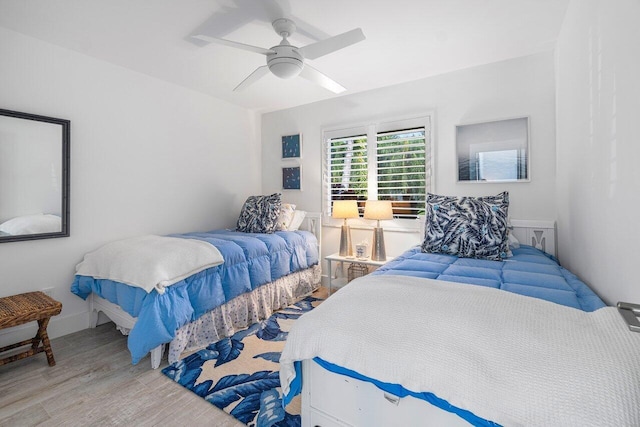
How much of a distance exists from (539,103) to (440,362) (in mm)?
2741

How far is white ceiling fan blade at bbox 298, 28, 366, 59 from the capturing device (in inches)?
75.7

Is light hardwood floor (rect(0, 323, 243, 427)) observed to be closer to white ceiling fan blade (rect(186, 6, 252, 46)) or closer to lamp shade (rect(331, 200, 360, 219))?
lamp shade (rect(331, 200, 360, 219))

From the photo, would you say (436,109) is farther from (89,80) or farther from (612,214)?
(89,80)

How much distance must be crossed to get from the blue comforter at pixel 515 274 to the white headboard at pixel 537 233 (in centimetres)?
39

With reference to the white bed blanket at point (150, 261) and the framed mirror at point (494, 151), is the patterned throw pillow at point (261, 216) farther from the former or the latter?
the framed mirror at point (494, 151)

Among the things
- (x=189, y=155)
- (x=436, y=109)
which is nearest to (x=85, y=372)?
(x=189, y=155)

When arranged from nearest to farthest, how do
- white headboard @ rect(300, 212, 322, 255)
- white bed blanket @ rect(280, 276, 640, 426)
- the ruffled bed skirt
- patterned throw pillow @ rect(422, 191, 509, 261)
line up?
white bed blanket @ rect(280, 276, 640, 426)
patterned throw pillow @ rect(422, 191, 509, 261)
the ruffled bed skirt
white headboard @ rect(300, 212, 322, 255)

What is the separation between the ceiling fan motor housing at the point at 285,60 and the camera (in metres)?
2.17

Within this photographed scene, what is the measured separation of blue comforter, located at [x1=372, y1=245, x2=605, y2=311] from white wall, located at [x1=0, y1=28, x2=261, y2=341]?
2.63 m

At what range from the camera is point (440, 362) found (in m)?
0.95

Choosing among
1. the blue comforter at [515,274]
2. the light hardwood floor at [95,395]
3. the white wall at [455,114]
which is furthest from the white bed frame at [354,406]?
the white wall at [455,114]

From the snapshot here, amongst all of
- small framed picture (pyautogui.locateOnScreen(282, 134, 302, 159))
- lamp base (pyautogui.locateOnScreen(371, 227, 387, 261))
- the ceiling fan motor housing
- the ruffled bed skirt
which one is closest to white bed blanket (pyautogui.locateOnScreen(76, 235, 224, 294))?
the ruffled bed skirt

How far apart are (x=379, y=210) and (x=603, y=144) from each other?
192cm

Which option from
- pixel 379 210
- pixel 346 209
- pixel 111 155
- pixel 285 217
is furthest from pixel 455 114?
pixel 111 155
